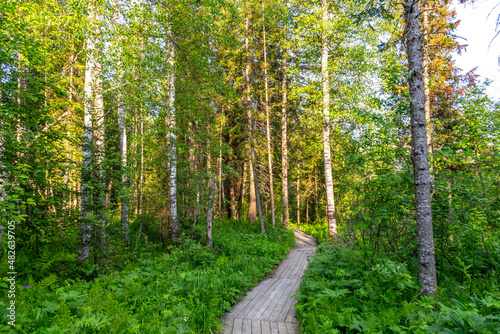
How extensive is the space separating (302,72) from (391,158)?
10546 millimetres

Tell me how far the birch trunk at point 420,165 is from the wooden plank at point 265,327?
2624mm

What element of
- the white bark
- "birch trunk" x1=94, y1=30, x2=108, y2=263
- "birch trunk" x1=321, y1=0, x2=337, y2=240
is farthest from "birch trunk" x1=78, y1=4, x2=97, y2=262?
"birch trunk" x1=321, y1=0, x2=337, y2=240

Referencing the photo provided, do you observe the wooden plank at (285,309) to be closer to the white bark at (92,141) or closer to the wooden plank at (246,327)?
the wooden plank at (246,327)

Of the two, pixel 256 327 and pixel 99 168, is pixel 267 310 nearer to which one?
pixel 256 327

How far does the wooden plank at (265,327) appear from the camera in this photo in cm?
403

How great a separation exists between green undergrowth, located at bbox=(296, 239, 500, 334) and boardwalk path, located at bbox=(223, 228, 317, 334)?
1.13ft

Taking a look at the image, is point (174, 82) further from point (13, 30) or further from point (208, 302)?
point (208, 302)

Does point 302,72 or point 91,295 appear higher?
point 302,72

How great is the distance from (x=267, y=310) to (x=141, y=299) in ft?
8.22

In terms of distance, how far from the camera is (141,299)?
4.23 metres

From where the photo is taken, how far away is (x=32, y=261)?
5004 millimetres

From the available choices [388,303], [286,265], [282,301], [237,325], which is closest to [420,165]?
[388,303]

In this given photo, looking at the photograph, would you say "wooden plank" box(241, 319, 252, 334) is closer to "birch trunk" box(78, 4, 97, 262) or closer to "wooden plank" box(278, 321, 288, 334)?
"wooden plank" box(278, 321, 288, 334)

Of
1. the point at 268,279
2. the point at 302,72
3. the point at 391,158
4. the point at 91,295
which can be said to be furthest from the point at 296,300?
the point at 302,72
